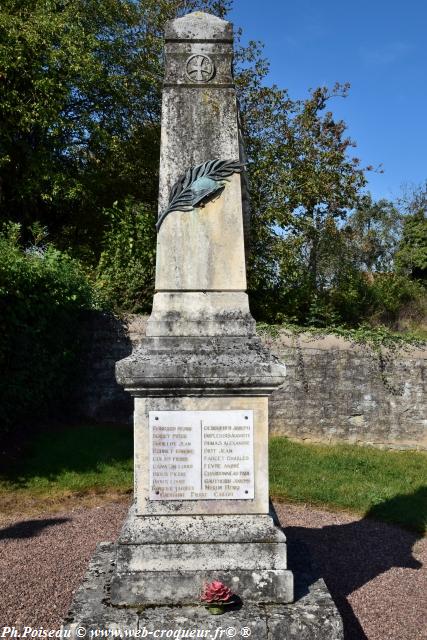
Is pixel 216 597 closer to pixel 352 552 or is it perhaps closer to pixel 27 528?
pixel 352 552

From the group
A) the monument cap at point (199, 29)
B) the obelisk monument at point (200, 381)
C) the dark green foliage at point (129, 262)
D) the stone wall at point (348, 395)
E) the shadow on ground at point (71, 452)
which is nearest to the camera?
the obelisk monument at point (200, 381)

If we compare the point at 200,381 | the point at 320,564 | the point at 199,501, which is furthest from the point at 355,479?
the point at 200,381

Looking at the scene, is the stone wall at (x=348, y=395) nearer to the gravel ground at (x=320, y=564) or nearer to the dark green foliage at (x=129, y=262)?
the dark green foliage at (x=129, y=262)

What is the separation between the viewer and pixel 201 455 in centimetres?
368

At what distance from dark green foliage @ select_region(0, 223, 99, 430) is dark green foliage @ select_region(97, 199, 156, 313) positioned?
122 cm

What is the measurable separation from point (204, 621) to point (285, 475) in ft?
16.8

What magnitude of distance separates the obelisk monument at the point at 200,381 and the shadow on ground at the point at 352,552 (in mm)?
724

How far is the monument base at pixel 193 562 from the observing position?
3.48m

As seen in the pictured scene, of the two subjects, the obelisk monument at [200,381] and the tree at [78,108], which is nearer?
the obelisk monument at [200,381]

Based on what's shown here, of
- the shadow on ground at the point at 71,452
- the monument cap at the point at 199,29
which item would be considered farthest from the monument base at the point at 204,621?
the shadow on ground at the point at 71,452

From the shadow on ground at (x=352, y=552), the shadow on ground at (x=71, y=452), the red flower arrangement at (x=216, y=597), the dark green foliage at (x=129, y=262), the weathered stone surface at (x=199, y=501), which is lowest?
the shadow on ground at (x=352, y=552)

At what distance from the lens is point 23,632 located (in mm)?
3809

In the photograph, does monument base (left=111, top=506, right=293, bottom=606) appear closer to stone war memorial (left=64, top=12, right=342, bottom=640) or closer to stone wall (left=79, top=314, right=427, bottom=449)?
stone war memorial (left=64, top=12, right=342, bottom=640)

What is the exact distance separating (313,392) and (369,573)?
19.5 feet
